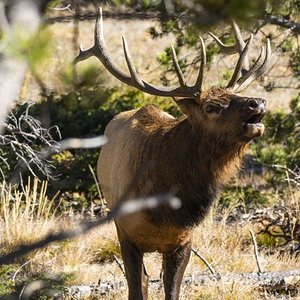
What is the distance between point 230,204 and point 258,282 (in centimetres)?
260

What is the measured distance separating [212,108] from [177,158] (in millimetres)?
414

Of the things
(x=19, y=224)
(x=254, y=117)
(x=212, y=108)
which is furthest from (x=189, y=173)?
(x=19, y=224)

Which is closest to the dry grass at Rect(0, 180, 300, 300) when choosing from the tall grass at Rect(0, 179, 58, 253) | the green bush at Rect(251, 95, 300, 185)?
the tall grass at Rect(0, 179, 58, 253)

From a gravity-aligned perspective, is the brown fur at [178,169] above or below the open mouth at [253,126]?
below

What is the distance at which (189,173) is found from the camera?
568 cm

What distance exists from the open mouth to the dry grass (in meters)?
1.64

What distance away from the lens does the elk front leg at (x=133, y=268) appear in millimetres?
6000

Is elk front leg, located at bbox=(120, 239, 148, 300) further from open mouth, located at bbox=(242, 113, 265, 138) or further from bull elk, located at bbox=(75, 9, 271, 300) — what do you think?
open mouth, located at bbox=(242, 113, 265, 138)

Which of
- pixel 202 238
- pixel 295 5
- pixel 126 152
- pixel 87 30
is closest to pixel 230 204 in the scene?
pixel 202 238

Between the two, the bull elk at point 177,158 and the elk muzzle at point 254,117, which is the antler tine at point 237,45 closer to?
the bull elk at point 177,158

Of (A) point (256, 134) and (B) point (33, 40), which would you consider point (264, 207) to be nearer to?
(A) point (256, 134)

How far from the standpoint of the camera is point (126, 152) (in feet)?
20.3

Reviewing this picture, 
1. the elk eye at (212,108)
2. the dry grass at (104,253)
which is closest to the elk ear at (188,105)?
the elk eye at (212,108)

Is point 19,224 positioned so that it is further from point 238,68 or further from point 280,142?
point 280,142
